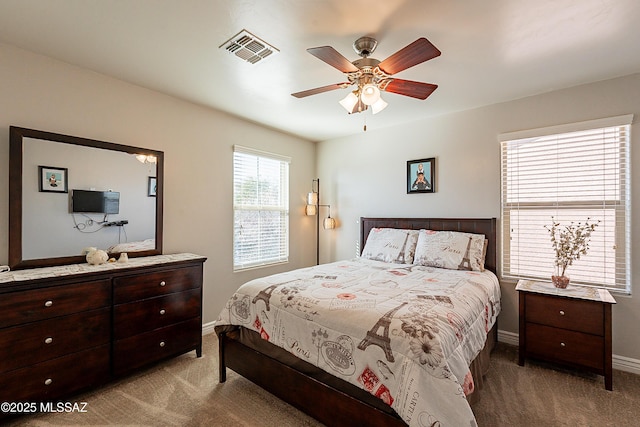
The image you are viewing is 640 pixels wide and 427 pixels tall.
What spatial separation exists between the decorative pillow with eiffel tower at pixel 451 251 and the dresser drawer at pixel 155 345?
2411 millimetres

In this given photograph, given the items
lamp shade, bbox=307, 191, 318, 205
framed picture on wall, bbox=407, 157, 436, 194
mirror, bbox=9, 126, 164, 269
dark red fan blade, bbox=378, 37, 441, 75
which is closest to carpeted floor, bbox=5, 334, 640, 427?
mirror, bbox=9, 126, 164, 269

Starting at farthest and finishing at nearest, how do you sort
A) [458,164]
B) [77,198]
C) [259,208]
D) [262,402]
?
[259,208] → [458,164] → [77,198] → [262,402]

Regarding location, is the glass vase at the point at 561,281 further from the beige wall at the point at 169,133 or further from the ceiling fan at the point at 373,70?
the beige wall at the point at 169,133

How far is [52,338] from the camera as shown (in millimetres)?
1980

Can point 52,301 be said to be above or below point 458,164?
below

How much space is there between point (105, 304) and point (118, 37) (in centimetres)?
195

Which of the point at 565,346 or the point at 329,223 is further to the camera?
the point at 329,223

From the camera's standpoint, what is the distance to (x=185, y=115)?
10.5 ft

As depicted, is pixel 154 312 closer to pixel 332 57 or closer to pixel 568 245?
pixel 332 57

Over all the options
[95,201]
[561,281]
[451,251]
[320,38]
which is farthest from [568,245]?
[95,201]

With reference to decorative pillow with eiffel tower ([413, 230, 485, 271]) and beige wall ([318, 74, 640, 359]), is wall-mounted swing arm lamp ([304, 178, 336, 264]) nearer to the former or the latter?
beige wall ([318, 74, 640, 359])

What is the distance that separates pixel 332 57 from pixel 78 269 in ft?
7.79

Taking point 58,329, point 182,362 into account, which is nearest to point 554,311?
point 182,362

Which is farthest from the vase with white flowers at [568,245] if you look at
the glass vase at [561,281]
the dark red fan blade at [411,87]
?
the dark red fan blade at [411,87]
